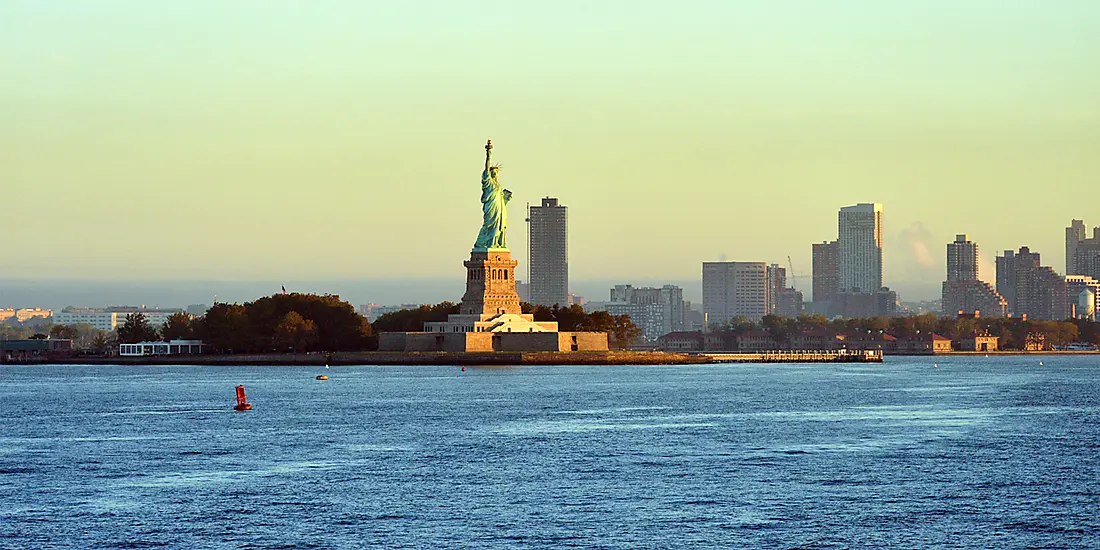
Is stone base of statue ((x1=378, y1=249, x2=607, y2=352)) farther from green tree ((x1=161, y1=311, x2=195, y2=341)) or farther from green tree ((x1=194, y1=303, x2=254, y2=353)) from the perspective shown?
green tree ((x1=161, y1=311, x2=195, y2=341))

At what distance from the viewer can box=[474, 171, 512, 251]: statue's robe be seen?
546 ft

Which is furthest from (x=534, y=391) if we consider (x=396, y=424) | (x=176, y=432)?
(x=176, y=432)

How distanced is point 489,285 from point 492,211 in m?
7.73

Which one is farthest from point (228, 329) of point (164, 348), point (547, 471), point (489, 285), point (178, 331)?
point (547, 471)

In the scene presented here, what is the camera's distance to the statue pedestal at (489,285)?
164000 mm

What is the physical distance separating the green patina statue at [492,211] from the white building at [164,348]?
3825cm

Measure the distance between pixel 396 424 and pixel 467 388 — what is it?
33856mm

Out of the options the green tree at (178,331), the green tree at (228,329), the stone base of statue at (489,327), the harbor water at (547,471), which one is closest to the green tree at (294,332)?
the green tree at (228,329)

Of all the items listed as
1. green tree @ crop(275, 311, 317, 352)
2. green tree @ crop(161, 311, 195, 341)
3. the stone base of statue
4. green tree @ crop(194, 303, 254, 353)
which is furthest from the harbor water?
green tree @ crop(161, 311, 195, 341)

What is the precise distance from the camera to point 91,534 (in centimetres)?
4356

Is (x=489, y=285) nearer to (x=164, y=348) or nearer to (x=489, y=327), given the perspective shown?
(x=489, y=327)

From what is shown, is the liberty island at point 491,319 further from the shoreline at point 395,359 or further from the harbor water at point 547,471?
the harbor water at point 547,471

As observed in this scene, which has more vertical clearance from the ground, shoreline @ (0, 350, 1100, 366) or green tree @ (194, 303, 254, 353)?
green tree @ (194, 303, 254, 353)

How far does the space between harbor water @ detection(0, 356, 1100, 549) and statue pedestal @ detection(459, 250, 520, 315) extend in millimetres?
59722
